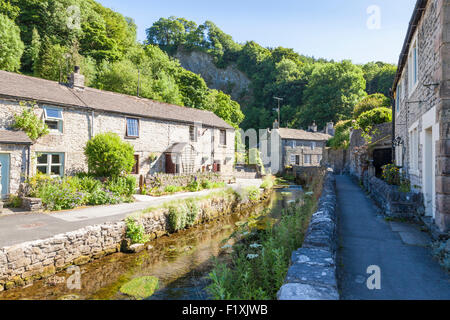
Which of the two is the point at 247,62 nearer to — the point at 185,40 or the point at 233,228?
the point at 185,40

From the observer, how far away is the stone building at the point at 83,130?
12.4 meters

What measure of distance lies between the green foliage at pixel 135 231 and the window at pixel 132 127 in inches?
358

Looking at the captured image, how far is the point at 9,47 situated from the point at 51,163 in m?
23.2

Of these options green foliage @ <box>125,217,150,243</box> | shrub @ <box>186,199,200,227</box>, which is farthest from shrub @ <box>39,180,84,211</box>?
shrub @ <box>186,199,200,227</box>

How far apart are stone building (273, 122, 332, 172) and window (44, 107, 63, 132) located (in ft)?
94.9

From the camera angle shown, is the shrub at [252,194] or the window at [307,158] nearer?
the shrub at [252,194]

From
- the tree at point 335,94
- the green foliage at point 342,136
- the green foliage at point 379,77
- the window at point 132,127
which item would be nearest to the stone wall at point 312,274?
the window at point 132,127

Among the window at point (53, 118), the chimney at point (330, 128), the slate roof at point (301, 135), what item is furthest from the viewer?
the chimney at point (330, 128)

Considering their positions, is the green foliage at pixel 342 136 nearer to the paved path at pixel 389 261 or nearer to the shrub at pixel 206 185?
the shrub at pixel 206 185

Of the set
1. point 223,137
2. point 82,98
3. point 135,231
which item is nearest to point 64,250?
point 135,231

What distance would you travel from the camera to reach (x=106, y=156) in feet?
46.4

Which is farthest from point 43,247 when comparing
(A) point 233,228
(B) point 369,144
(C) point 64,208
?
(B) point 369,144

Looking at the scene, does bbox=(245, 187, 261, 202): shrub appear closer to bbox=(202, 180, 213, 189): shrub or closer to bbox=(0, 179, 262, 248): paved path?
bbox=(202, 180, 213, 189): shrub

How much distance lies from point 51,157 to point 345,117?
45.1m
